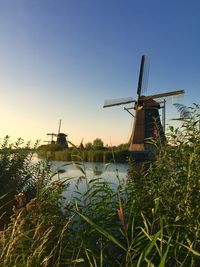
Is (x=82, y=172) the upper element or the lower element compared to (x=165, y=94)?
lower

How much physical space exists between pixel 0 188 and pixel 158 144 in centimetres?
433

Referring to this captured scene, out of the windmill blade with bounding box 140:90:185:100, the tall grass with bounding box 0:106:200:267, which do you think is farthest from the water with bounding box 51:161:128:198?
the windmill blade with bounding box 140:90:185:100

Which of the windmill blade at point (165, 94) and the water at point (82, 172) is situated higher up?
the windmill blade at point (165, 94)

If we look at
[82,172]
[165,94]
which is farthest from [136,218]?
[165,94]

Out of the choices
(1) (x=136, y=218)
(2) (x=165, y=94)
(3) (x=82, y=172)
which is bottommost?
(1) (x=136, y=218)

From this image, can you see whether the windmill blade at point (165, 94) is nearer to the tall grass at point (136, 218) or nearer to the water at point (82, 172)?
the water at point (82, 172)

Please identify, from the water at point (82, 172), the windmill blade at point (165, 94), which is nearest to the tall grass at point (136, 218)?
the water at point (82, 172)

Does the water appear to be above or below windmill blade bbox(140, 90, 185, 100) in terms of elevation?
below

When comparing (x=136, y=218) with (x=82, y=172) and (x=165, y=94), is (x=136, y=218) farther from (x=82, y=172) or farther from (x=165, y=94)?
(x=165, y=94)

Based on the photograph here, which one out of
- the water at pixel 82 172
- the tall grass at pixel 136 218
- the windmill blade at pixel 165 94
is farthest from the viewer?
the windmill blade at pixel 165 94

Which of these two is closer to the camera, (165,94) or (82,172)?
(82,172)

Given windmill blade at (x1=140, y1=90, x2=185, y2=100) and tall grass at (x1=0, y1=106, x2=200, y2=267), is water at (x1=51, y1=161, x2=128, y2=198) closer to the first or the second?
tall grass at (x1=0, y1=106, x2=200, y2=267)

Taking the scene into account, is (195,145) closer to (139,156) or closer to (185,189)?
(185,189)

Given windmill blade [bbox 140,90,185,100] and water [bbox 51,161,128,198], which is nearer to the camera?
water [bbox 51,161,128,198]
